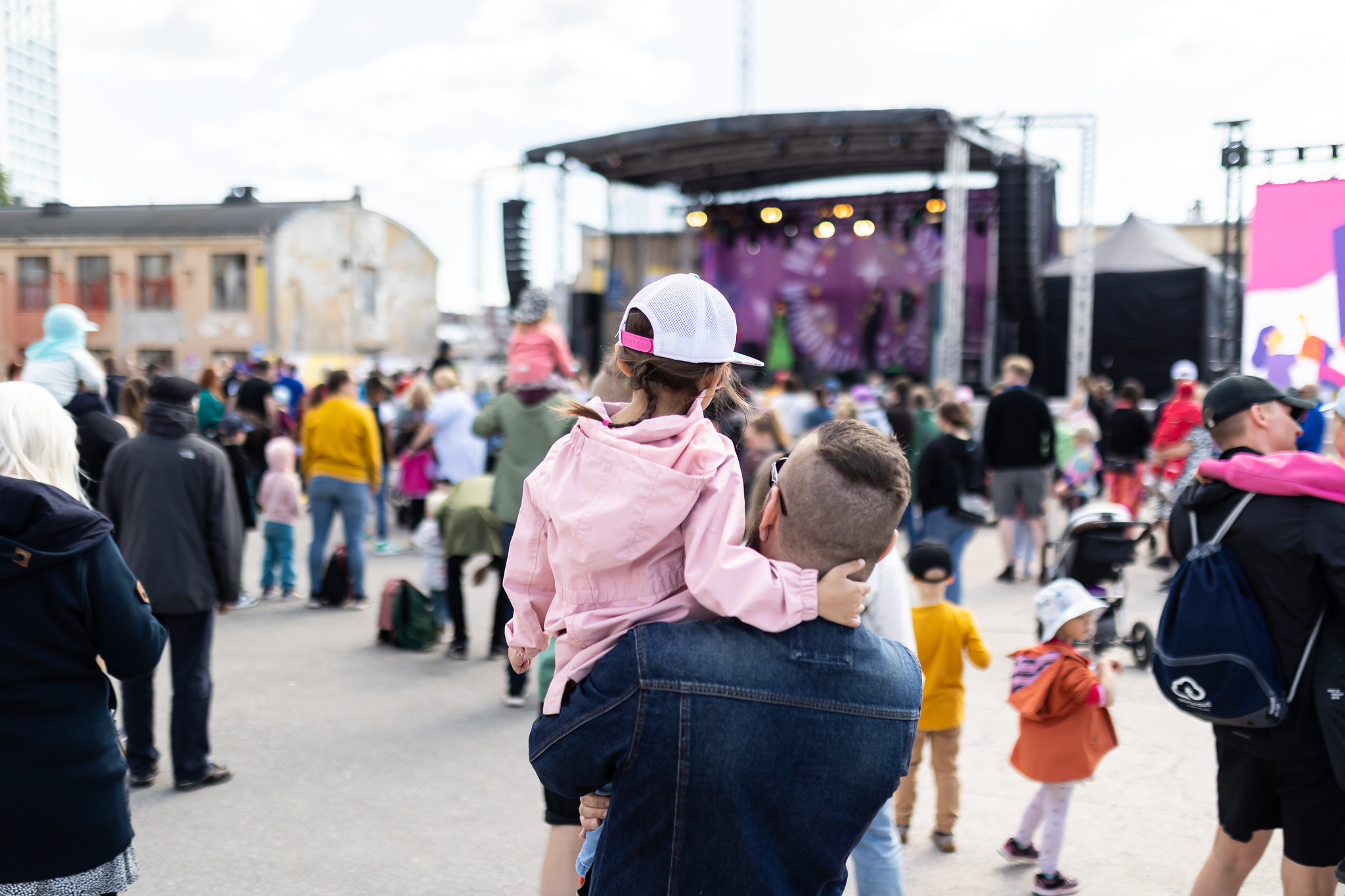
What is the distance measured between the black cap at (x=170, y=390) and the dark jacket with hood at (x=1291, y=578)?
409cm

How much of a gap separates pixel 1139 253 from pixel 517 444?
16.0 m

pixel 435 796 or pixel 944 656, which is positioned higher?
pixel 944 656

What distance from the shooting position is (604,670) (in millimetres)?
1479

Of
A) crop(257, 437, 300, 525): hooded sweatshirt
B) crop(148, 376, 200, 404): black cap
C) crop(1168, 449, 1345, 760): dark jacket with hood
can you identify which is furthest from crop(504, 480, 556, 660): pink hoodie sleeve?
crop(257, 437, 300, 525): hooded sweatshirt

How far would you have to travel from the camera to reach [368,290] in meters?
33.5

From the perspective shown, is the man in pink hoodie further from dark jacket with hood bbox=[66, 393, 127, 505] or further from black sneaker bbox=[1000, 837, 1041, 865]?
dark jacket with hood bbox=[66, 393, 127, 505]

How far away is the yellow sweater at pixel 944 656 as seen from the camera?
151 inches

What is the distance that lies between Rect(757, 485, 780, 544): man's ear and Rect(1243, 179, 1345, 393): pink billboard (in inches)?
120

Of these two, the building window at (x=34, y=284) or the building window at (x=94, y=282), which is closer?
the building window at (x=94, y=282)

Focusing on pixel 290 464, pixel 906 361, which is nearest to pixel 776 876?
pixel 290 464

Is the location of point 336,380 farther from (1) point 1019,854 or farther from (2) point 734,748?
(2) point 734,748

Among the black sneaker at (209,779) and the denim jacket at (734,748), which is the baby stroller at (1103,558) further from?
the denim jacket at (734,748)

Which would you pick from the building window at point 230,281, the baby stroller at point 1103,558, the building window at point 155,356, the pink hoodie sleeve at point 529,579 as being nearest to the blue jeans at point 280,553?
the baby stroller at point 1103,558

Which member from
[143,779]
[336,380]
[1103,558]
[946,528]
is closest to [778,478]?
[143,779]
